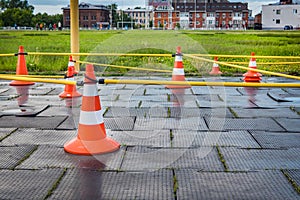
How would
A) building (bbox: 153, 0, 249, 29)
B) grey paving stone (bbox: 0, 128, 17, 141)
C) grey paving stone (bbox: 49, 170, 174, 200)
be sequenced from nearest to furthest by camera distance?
grey paving stone (bbox: 49, 170, 174, 200) → grey paving stone (bbox: 0, 128, 17, 141) → building (bbox: 153, 0, 249, 29)

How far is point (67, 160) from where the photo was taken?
511cm

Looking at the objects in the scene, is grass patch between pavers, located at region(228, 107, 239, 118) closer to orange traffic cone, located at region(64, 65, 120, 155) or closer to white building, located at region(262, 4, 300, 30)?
orange traffic cone, located at region(64, 65, 120, 155)

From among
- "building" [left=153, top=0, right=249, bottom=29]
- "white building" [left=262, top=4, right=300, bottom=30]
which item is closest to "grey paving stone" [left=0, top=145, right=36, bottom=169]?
"white building" [left=262, top=4, right=300, bottom=30]

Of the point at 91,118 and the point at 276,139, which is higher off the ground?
the point at 91,118

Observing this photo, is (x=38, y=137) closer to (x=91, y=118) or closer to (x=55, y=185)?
(x=91, y=118)

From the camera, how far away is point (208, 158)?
519 cm

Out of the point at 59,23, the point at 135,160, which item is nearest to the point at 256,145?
the point at 135,160

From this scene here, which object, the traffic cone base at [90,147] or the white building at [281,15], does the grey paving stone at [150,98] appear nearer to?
the traffic cone base at [90,147]

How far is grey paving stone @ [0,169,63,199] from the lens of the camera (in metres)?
4.06

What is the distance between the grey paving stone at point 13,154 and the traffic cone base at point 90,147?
0.45 meters

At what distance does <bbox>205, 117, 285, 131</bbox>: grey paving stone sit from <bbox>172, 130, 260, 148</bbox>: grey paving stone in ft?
1.04

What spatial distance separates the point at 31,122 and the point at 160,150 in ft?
7.92

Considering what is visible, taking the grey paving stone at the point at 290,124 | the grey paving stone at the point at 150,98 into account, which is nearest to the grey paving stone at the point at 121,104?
the grey paving stone at the point at 150,98

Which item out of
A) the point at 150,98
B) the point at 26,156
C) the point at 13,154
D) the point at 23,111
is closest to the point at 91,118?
the point at 26,156
